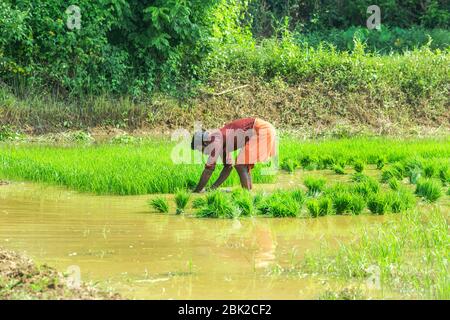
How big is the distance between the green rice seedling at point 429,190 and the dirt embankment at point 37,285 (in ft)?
15.8

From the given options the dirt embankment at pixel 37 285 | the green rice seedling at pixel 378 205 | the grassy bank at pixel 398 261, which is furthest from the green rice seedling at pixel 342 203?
the dirt embankment at pixel 37 285

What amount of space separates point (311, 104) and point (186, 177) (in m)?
8.06

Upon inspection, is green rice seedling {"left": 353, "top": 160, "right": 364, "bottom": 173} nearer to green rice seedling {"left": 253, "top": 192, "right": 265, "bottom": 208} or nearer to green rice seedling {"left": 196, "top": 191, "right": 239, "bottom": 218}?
green rice seedling {"left": 253, "top": 192, "right": 265, "bottom": 208}

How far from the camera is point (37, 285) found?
18.8 feet

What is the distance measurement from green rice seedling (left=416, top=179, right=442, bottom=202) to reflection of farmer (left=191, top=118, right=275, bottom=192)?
1.71m

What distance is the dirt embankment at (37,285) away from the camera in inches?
217

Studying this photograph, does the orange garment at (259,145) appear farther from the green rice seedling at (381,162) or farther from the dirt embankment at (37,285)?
the dirt embankment at (37,285)

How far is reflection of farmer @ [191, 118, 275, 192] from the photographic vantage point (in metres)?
10.2

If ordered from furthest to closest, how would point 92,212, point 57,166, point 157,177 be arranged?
point 57,166 → point 157,177 → point 92,212

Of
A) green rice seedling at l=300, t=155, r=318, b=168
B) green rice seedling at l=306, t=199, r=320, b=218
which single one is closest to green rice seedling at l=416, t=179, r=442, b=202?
green rice seedling at l=306, t=199, r=320, b=218

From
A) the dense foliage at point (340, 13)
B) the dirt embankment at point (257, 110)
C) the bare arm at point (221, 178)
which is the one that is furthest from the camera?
the dense foliage at point (340, 13)
